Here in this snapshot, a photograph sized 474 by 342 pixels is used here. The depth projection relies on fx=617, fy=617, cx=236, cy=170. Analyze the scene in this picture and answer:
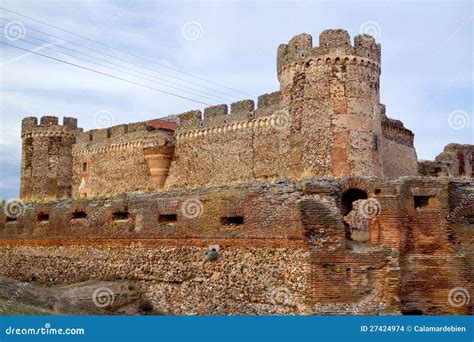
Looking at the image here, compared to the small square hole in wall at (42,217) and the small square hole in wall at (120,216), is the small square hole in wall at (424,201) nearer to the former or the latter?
the small square hole in wall at (120,216)

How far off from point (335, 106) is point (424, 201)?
6.82 m

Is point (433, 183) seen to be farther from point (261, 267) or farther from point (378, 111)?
point (378, 111)

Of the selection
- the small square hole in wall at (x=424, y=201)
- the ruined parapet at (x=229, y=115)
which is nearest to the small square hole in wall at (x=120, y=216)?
the ruined parapet at (x=229, y=115)

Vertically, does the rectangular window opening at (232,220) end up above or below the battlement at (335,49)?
below

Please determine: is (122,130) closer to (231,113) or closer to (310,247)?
(231,113)

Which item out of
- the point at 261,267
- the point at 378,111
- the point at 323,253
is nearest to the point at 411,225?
the point at 323,253

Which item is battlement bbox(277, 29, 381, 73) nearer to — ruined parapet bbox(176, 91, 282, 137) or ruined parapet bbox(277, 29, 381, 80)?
ruined parapet bbox(277, 29, 381, 80)

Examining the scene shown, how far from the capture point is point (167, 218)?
56.9ft

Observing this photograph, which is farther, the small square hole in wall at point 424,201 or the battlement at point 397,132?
the battlement at point 397,132

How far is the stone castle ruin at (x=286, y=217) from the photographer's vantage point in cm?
1400

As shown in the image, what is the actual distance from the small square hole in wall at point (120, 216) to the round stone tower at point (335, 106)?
21.0 ft

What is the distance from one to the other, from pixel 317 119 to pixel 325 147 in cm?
103

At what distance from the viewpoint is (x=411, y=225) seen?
14812 mm

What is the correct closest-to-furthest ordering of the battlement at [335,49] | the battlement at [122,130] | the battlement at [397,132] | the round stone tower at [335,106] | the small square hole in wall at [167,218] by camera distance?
the small square hole in wall at [167,218]
the round stone tower at [335,106]
the battlement at [335,49]
the battlement at [397,132]
the battlement at [122,130]
